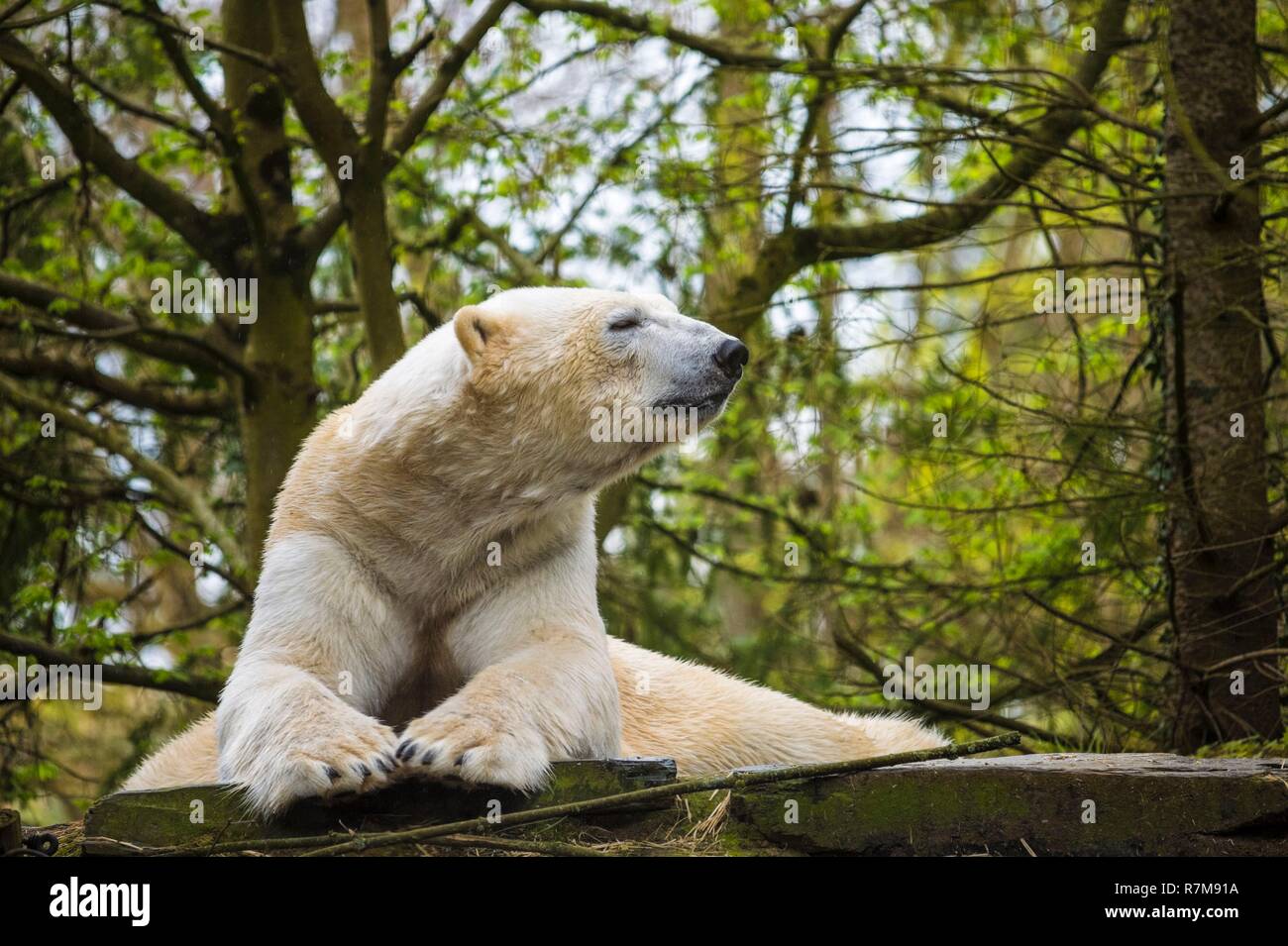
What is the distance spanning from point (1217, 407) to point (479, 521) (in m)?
3.34

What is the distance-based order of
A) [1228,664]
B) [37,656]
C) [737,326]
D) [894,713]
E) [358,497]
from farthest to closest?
1. [737,326]
2. [37,656]
3. [894,713]
4. [1228,664]
5. [358,497]

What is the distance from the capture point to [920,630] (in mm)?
6898

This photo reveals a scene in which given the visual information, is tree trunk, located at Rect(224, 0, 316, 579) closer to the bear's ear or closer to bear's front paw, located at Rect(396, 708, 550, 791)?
the bear's ear

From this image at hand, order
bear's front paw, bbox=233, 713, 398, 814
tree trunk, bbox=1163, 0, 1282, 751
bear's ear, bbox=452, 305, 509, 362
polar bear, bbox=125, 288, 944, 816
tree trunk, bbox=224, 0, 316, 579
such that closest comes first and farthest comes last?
bear's front paw, bbox=233, 713, 398, 814
polar bear, bbox=125, 288, 944, 816
bear's ear, bbox=452, 305, 509, 362
tree trunk, bbox=1163, 0, 1282, 751
tree trunk, bbox=224, 0, 316, 579

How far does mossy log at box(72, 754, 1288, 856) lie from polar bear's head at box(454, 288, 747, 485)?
1.27 m

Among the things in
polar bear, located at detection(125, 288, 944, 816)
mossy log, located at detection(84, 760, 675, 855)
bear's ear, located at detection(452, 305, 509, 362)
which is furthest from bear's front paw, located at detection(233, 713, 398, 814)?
bear's ear, located at detection(452, 305, 509, 362)

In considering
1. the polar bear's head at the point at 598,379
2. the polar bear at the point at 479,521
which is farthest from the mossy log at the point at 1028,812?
the polar bear's head at the point at 598,379

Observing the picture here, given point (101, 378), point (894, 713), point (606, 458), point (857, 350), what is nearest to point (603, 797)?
point (606, 458)

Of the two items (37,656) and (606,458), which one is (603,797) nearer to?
(606,458)

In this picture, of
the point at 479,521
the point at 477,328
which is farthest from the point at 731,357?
the point at 479,521

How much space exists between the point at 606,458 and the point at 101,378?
4460mm

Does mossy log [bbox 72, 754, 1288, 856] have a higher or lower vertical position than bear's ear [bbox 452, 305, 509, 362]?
lower

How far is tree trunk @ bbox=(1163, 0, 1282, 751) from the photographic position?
563cm

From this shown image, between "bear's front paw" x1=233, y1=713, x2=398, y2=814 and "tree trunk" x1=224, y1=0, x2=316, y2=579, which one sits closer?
"bear's front paw" x1=233, y1=713, x2=398, y2=814
